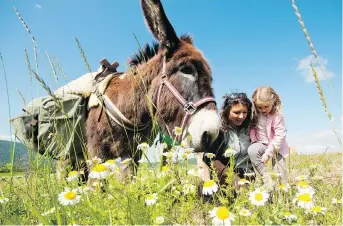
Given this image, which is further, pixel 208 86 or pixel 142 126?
pixel 142 126

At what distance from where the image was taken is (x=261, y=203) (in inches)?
68.3

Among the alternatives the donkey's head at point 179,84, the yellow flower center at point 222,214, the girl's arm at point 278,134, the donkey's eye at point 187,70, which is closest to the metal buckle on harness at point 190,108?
the donkey's head at point 179,84

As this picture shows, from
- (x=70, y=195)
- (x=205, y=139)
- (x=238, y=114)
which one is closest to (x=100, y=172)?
(x=70, y=195)

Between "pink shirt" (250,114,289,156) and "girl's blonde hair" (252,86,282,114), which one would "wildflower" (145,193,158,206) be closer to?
"pink shirt" (250,114,289,156)

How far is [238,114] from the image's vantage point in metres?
3.85

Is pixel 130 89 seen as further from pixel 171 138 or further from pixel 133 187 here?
pixel 133 187

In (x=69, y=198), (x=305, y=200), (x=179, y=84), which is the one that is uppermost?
(x=179, y=84)

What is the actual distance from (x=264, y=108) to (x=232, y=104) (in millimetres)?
426

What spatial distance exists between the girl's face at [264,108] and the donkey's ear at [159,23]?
4.80 feet

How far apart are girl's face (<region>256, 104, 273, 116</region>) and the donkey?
76 centimetres

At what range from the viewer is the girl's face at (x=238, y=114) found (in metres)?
3.81

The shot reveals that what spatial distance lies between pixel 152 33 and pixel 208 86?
1.13 meters

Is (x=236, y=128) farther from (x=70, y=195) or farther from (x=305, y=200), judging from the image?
(x=70, y=195)

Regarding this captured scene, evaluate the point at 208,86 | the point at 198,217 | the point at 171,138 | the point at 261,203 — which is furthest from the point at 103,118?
the point at 261,203
